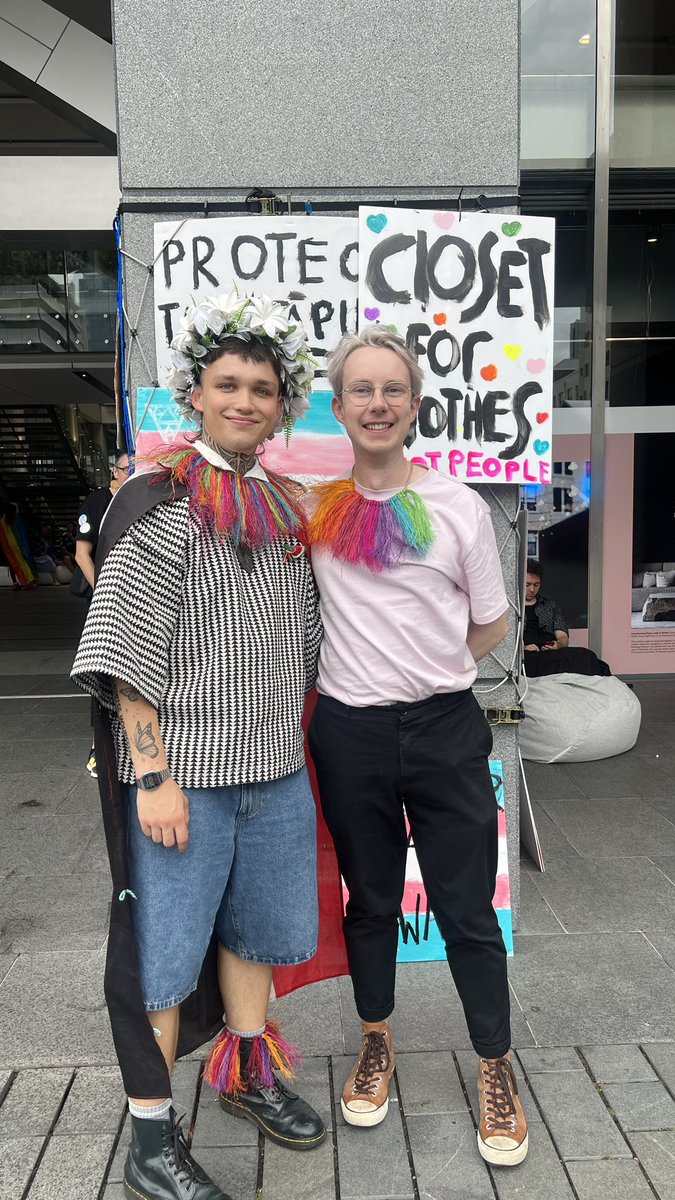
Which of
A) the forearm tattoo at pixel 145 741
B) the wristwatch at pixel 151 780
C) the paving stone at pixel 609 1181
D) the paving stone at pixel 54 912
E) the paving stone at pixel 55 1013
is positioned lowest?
the paving stone at pixel 54 912

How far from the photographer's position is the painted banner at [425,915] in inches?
122

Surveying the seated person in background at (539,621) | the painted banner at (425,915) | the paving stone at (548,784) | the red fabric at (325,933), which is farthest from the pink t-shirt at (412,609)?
the seated person in background at (539,621)

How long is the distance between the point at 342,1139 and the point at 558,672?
13.3 ft

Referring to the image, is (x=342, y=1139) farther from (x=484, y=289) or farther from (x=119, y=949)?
(x=484, y=289)

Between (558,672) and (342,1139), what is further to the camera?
(558,672)

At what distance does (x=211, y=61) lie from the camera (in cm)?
290

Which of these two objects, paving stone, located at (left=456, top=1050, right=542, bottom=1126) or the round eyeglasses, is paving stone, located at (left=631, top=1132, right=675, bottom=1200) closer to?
paving stone, located at (left=456, top=1050, right=542, bottom=1126)

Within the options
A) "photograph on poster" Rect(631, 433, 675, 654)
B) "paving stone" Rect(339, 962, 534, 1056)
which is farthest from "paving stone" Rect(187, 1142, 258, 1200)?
"photograph on poster" Rect(631, 433, 675, 654)

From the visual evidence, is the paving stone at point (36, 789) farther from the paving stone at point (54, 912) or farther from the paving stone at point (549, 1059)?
the paving stone at point (549, 1059)

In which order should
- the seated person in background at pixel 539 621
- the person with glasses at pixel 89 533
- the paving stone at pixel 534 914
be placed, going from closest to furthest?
the paving stone at pixel 534 914, the person with glasses at pixel 89 533, the seated person in background at pixel 539 621

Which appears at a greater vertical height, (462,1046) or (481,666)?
(481,666)

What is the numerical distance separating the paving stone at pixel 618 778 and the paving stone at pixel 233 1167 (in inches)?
119

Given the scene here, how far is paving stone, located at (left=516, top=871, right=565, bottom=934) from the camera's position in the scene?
330 cm

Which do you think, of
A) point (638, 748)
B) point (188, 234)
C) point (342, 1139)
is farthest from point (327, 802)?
point (638, 748)
